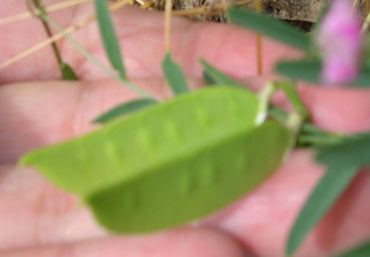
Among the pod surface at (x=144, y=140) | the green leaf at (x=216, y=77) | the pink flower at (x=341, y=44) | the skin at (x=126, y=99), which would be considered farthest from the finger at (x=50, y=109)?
the pink flower at (x=341, y=44)

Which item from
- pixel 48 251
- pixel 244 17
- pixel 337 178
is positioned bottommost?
pixel 48 251

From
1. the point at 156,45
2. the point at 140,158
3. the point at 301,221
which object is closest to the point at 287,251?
the point at 301,221

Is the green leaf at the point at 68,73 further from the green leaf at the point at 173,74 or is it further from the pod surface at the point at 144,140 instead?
the pod surface at the point at 144,140

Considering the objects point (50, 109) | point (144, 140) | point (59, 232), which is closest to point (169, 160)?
point (144, 140)

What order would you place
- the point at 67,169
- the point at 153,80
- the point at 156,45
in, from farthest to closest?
1. the point at 156,45
2. the point at 153,80
3. the point at 67,169

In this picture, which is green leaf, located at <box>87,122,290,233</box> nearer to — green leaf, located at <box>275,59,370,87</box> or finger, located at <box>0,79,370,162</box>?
green leaf, located at <box>275,59,370,87</box>

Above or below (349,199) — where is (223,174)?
above

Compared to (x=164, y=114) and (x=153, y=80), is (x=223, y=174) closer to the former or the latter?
(x=164, y=114)
